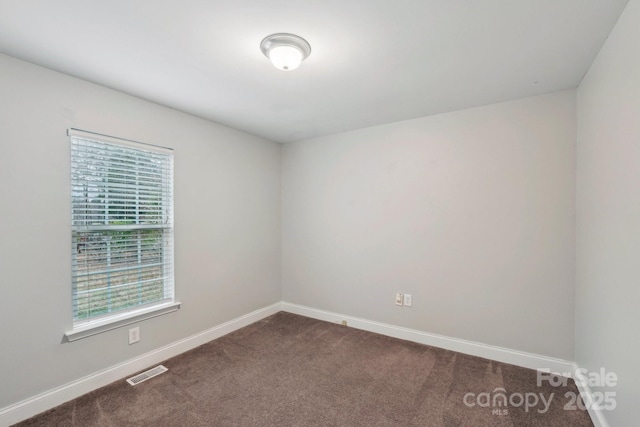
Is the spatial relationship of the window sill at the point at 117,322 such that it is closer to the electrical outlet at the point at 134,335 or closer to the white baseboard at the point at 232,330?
the electrical outlet at the point at 134,335

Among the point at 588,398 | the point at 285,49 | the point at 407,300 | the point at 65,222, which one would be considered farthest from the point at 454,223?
the point at 65,222

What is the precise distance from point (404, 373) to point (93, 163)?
3.05m

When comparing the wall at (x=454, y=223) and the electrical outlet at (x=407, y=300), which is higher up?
the wall at (x=454, y=223)

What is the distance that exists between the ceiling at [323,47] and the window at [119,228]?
0.55 metres

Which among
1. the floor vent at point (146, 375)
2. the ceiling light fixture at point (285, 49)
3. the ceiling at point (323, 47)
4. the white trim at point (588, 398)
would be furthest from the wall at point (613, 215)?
the floor vent at point (146, 375)

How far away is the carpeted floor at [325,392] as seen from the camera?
1852 mm

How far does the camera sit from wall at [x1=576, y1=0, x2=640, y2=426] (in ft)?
4.32

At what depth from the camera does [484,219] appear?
2607mm

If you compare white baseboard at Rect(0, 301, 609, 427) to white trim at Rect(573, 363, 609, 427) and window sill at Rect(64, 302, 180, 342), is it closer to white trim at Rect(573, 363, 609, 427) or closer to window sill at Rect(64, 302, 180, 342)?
white trim at Rect(573, 363, 609, 427)

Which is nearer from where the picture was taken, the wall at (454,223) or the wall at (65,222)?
the wall at (65,222)

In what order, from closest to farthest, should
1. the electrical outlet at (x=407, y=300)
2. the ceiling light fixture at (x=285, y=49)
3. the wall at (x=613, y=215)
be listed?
1. the wall at (x=613, y=215)
2. the ceiling light fixture at (x=285, y=49)
3. the electrical outlet at (x=407, y=300)

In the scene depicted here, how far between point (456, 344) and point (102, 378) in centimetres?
308

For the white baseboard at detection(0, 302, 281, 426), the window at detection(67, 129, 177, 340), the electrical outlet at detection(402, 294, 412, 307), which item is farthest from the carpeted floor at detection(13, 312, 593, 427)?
the window at detection(67, 129, 177, 340)

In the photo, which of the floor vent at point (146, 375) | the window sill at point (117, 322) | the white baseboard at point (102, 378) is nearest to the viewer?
the white baseboard at point (102, 378)
